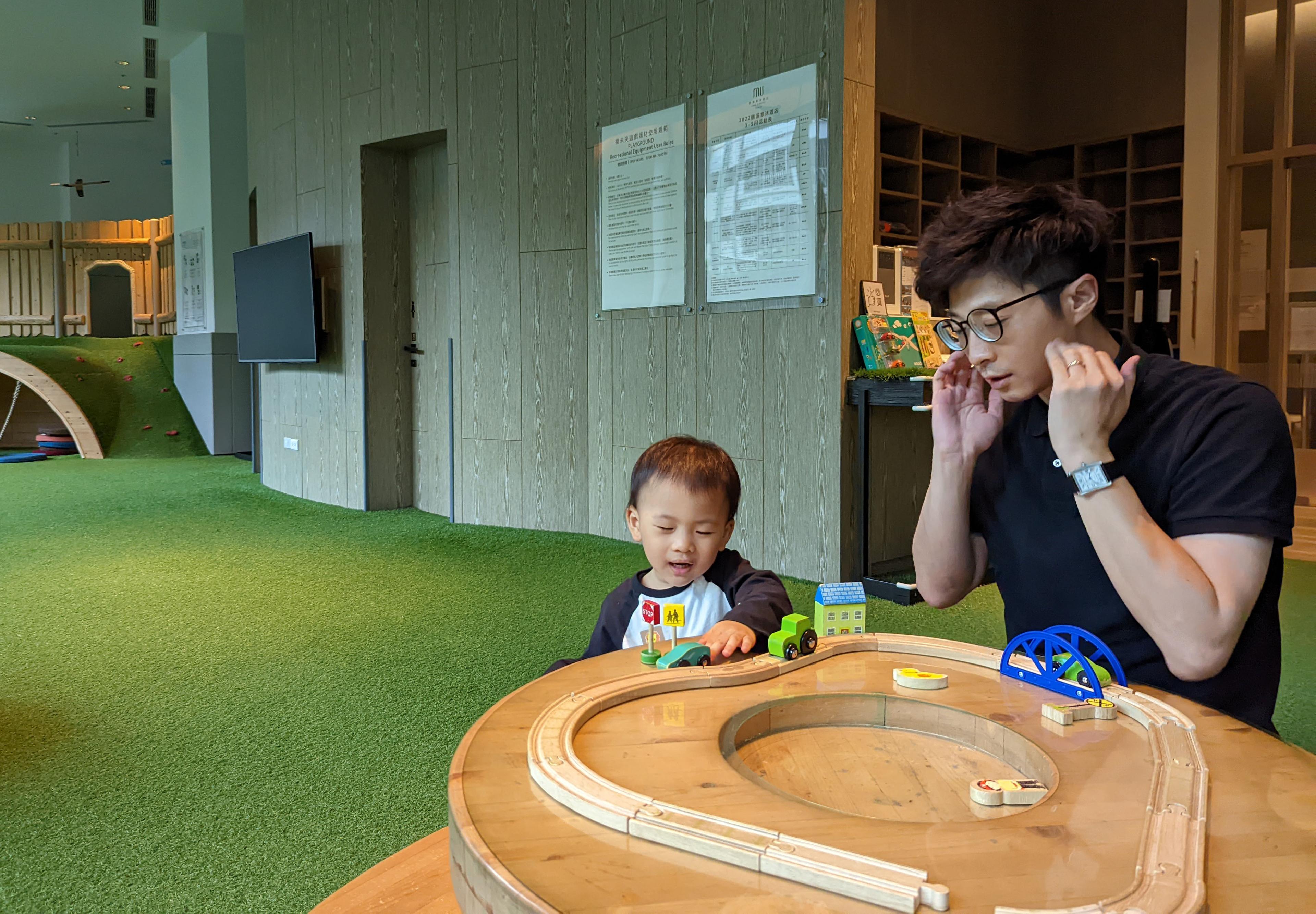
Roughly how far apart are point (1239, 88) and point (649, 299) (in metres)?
3.69

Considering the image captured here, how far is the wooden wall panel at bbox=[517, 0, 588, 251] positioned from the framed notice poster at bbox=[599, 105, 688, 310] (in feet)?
0.83

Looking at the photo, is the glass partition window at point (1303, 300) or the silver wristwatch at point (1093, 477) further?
the glass partition window at point (1303, 300)

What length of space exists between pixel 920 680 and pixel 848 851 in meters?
0.46

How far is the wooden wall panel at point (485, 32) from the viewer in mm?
5785

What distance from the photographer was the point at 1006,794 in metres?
0.85

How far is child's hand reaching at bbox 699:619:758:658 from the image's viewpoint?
4.13 ft

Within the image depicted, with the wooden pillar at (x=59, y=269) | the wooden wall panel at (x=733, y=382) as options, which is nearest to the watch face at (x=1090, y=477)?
the wooden wall panel at (x=733, y=382)

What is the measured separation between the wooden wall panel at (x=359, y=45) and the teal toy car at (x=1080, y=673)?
6523mm

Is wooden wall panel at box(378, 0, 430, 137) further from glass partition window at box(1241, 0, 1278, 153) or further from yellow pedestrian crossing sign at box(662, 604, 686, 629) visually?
yellow pedestrian crossing sign at box(662, 604, 686, 629)

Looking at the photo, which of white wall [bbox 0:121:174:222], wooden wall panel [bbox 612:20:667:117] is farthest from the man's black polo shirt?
white wall [bbox 0:121:174:222]

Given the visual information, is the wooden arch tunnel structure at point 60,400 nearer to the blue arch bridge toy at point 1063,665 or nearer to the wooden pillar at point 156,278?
the wooden pillar at point 156,278

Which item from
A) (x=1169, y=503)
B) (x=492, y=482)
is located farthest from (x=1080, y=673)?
(x=492, y=482)

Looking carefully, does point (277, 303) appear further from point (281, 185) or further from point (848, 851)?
point (848, 851)

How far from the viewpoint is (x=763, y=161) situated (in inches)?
178
